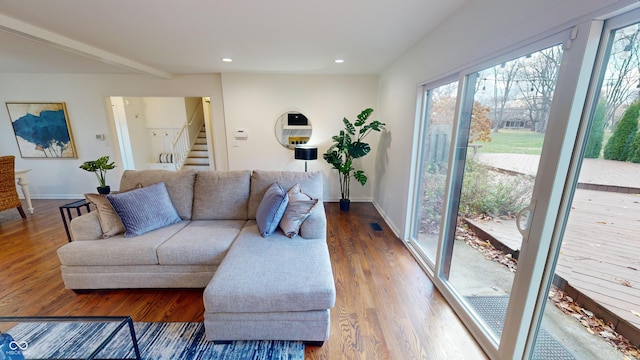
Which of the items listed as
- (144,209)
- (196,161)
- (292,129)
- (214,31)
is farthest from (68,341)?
(196,161)

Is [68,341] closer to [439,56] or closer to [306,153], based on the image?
[306,153]

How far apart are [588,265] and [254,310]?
177 cm

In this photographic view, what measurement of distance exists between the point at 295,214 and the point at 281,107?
2.84 m

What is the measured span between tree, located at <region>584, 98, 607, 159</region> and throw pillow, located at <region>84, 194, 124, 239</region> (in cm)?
330

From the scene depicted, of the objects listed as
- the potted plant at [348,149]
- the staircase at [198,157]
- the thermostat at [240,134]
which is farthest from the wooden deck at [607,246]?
the staircase at [198,157]

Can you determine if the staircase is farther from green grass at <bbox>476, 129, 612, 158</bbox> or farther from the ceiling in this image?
green grass at <bbox>476, 129, 612, 158</bbox>

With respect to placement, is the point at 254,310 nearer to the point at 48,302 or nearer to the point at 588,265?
the point at 588,265

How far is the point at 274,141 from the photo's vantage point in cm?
454

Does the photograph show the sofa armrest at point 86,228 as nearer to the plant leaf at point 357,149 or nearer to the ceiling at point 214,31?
the ceiling at point 214,31

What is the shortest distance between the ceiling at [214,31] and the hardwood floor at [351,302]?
7.56 feet

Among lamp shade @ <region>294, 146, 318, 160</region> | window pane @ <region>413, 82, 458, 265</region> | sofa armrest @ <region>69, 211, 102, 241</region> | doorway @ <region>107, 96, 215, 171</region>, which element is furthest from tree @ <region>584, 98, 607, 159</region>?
doorway @ <region>107, 96, 215, 171</region>

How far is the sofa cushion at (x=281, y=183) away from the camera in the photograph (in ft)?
8.37

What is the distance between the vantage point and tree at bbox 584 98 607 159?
1027mm

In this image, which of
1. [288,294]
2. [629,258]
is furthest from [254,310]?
[629,258]
